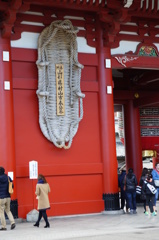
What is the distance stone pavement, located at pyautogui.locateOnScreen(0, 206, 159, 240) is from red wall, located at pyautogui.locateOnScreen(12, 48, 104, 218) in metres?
0.53

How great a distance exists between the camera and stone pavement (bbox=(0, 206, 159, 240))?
967 centimetres

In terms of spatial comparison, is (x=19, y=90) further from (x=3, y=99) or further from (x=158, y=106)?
(x=158, y=106)

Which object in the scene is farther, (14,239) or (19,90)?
(19,90)

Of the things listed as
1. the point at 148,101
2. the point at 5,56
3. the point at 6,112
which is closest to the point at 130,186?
the point at 6,112

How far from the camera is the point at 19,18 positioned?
44.8ft

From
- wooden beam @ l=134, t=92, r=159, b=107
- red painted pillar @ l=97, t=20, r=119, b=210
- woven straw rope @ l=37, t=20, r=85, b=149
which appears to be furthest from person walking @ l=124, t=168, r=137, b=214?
wooden beam @ l=134, t=92, r=159, b=107

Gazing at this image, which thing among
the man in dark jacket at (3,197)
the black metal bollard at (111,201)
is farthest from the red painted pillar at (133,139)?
the man in dark jacket at (3,197)

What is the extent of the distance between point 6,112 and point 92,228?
4.01 meters

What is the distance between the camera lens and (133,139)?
62.1ft

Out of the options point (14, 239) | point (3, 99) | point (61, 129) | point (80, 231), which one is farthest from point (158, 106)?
point (14, 239)

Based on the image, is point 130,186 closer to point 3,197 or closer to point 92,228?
point 92,228

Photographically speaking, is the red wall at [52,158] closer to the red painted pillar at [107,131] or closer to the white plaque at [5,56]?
the red painted pillar at [107,131]

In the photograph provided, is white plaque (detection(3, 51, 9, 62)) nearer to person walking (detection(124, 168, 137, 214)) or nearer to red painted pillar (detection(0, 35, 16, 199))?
red painted pillar (detection(0, 35, 16, 199))

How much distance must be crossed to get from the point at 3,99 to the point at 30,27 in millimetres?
2377
